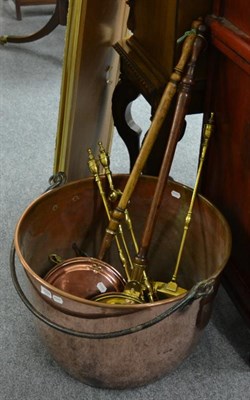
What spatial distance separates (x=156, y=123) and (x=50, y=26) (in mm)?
1617

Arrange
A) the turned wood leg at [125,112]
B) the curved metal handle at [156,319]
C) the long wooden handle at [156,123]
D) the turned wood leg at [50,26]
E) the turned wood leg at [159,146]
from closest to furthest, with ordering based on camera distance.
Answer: the curved metal handle at [156,319]
the long wooden handle at [156,123]
the turned wood leg at [159,146]
the turned wood leg at [125,112]
the turned wood leg at [50,26]

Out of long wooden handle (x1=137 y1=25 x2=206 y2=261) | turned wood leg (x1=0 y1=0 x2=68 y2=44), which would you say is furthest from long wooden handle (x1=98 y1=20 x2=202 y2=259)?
turned wood leg (x1=0 y1=0 x2=68 y2=44)

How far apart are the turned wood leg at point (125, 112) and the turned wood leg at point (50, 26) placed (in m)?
1.21

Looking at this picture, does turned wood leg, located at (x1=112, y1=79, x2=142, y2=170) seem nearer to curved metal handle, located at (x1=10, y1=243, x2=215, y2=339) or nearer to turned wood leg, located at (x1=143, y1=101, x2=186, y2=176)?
turned wood leg, located at (x1=143, y1=101, x2=186, y2=176)

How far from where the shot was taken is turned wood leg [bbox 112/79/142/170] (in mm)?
1194

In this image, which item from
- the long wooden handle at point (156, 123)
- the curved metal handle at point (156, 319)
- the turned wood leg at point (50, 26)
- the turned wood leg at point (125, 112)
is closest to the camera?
the curved metal handle at point (156, 319)

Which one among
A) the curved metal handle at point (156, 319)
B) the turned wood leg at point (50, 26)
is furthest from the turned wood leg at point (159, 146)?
the turned wood leg at point (50, 26)

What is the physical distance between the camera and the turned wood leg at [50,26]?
230 cm

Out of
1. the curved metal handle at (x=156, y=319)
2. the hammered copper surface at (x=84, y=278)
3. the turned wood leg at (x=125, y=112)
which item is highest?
the turned wood leg at (x=125, y=112)

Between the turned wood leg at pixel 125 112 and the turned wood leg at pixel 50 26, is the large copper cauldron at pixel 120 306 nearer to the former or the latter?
the turned wood leg at pixel 125 112

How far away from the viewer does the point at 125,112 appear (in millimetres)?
1260

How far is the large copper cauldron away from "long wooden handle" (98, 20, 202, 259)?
97mm

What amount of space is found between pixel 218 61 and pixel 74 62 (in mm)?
354

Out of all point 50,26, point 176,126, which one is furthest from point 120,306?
point 50,26
